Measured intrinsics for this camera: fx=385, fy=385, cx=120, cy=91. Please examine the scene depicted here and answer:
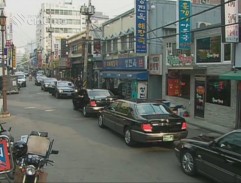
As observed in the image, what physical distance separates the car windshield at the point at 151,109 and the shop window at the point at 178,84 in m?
8.03

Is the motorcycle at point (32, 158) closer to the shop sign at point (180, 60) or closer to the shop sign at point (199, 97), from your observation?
the shop sign at point (199, 97)

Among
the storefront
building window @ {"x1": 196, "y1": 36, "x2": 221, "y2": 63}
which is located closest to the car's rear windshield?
building window @ {"x1": 196, "y1": 36, "x2": 221, "y2": 63}

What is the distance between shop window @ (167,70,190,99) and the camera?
2083cm

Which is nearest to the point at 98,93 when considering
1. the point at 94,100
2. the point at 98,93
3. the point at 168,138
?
the point at 98,93

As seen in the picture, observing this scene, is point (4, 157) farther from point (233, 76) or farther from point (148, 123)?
point (233, 76)

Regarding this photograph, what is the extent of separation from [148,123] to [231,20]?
651cm

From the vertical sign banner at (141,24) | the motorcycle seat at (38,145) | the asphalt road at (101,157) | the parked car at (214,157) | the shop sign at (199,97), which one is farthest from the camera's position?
the vertical sign banner at (141,24)

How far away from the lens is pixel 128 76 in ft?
90.6

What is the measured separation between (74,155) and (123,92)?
20240 mm

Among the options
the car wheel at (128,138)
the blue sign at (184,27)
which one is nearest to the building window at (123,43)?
the blue sign at (184,27)

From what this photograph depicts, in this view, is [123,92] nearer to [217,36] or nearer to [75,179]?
[217,36]

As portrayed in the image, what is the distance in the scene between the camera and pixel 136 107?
12.6m

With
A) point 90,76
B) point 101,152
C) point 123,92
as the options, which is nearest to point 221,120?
point 101,152

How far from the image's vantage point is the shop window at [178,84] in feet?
68.3
